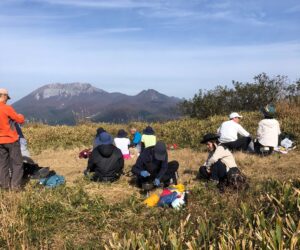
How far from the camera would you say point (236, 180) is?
8078 millimetres

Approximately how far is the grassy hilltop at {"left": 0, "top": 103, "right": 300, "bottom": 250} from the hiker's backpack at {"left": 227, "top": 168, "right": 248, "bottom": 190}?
0.73 ft

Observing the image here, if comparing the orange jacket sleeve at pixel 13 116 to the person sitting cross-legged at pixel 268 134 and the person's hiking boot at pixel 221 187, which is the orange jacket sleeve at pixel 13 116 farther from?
the person sitting cross-legged at pixel 268 134

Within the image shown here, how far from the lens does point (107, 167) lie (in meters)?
Answer: 9.59

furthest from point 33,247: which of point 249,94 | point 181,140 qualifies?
point 249,94

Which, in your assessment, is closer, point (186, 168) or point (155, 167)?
point (155, 167)

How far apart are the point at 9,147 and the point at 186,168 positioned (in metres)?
4.74

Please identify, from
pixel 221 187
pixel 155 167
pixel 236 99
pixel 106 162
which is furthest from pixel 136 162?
pixel 236 99

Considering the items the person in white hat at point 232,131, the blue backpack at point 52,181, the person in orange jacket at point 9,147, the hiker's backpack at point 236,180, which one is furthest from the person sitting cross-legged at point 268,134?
the person in orange jacket at point 9,147

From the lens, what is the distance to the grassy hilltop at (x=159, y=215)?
4719 mm

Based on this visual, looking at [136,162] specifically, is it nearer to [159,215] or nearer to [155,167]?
[155,167]

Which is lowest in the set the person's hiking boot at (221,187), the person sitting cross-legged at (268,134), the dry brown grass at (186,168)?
the dry brown grass at (186,168)

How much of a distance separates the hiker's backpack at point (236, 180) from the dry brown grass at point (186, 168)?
911 mm

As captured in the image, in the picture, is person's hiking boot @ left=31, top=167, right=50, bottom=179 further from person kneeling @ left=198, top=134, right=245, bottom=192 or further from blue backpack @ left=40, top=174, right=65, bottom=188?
person kneeling @ left=198, top=134, right=245, bottom=192

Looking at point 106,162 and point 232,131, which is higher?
point 232,131
